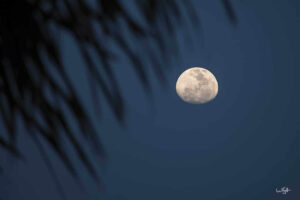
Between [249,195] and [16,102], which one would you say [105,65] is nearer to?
[16,102]

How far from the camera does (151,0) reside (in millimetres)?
688

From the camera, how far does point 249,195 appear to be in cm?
5803

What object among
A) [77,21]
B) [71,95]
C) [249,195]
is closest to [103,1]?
[77,21]

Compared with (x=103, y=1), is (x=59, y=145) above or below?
below

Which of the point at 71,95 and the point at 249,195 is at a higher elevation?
the point at 249,195

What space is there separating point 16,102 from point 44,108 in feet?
0.19

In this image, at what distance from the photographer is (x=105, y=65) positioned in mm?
668

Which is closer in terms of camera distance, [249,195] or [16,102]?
[16,102]

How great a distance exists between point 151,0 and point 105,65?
0.15 m

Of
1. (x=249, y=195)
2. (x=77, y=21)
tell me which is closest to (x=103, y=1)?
(x=77, y=21)

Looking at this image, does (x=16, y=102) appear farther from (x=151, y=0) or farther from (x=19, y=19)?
(x=151, y=0)

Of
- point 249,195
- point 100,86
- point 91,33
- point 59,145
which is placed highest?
point 249,195

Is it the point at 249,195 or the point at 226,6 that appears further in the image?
the point at 249,195

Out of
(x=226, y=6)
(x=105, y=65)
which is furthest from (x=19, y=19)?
(x=226, y=6)
